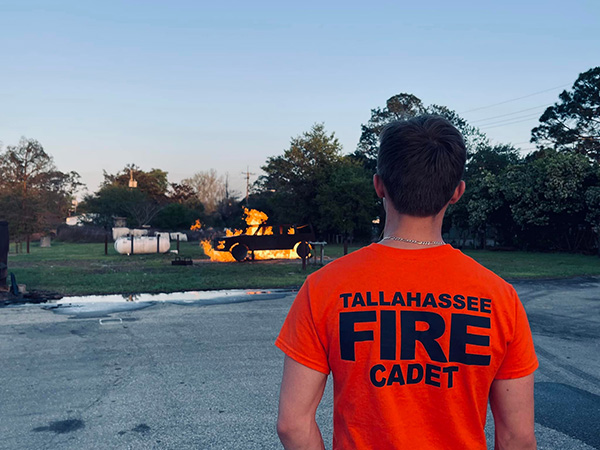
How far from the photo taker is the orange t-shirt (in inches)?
60.7

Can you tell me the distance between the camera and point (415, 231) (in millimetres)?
1641

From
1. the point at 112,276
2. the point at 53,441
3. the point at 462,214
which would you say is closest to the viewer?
the point at 53,441

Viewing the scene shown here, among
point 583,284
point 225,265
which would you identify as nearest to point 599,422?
point 583,284

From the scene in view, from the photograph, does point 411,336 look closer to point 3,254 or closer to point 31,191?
point 3,254

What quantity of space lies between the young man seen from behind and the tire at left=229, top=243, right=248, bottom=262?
19469mm

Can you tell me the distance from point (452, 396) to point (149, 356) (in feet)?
17.9

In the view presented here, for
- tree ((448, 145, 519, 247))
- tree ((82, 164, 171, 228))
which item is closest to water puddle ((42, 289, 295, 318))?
tree ((448, 145, 519, 247))

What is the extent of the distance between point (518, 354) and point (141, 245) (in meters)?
26.0

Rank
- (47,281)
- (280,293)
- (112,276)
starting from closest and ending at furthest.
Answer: (280,293) → (47,281) → (112,276)

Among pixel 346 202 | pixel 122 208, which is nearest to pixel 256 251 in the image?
pixel 346 202

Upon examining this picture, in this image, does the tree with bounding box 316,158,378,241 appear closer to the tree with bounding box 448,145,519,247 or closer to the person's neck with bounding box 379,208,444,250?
the tree with bounding box 448,145,519,247

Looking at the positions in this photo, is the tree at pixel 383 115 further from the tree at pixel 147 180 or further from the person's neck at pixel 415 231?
the person's neck at pixel 415 231

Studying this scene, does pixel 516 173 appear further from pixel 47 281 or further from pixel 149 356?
pixel 149 356

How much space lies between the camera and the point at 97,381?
540 cm
